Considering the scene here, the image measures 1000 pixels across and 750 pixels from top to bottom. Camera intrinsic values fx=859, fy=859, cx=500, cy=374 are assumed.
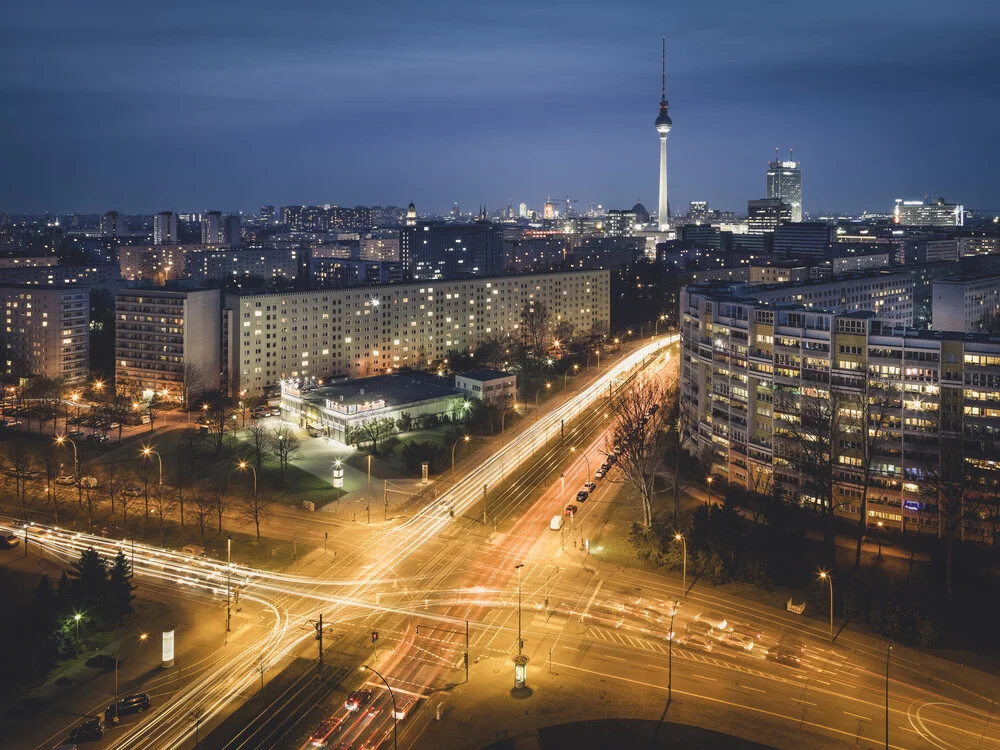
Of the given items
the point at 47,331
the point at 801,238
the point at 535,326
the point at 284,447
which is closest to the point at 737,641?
the point at 284,447

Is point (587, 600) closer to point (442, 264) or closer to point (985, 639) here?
point (985, 639)

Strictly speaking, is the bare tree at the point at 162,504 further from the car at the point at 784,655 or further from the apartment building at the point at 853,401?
the apartment building at the point at 853,401

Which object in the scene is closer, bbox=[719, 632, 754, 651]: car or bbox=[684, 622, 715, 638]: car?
bbox=[719, 632, 754, 651]: car

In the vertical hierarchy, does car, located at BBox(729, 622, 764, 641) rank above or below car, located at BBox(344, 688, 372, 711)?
above

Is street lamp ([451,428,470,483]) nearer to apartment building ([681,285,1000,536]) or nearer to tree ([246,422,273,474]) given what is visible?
tree ([246,422,273,474])

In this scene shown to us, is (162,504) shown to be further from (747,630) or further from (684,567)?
(747,630)

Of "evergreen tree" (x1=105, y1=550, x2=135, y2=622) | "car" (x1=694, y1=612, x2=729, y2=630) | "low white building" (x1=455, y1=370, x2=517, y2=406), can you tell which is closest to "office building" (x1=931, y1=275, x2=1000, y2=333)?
"low white building" (x1=455, y1=370, x2=517, y2=406)
